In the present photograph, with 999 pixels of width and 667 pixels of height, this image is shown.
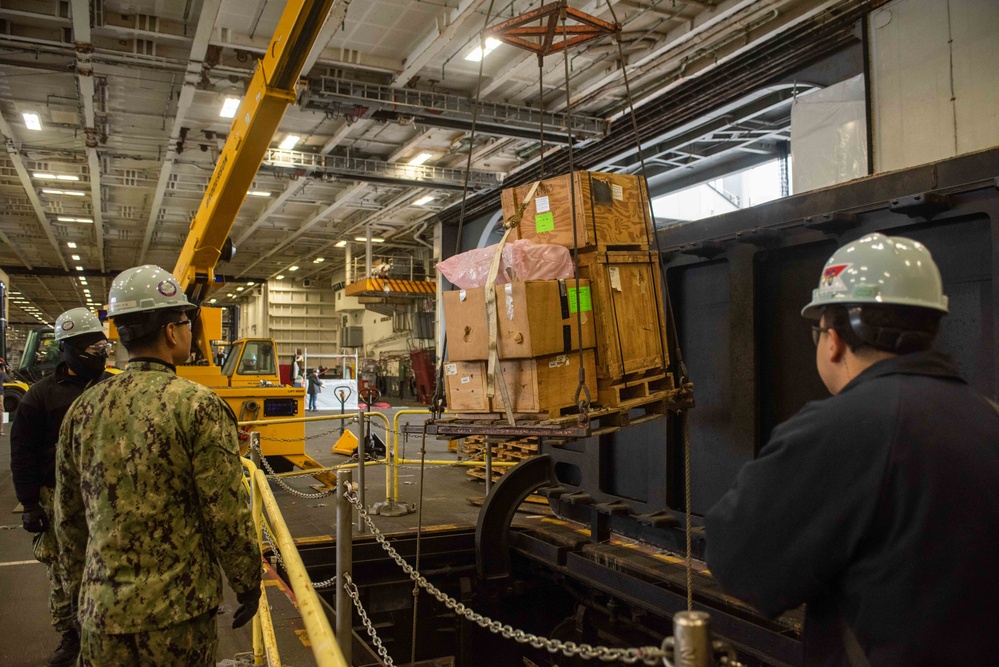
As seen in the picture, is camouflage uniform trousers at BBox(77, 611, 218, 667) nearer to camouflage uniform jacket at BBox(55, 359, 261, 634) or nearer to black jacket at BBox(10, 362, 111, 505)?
camouflage uniform jacket at BBox(55, 359, 261, 634)

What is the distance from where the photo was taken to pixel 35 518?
420 centimetres

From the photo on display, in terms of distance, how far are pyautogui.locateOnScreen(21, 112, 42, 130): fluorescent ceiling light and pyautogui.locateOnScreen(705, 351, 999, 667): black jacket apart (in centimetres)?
1696

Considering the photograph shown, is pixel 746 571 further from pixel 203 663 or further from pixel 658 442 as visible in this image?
pixel 658 442

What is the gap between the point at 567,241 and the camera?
16.8 ft

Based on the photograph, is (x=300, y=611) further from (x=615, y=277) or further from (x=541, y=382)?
(x=615, y=277)

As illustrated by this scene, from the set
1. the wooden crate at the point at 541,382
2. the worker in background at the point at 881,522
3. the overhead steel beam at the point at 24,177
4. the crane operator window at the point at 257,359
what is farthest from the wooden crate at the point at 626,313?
the overhead steel beam at the point at 24,177

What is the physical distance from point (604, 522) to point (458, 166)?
13.4 meters

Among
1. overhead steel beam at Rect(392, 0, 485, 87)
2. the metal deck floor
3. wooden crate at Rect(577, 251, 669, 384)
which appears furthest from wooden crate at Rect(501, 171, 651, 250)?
overhead steel beam at Rect(392, 0, 485, 87)

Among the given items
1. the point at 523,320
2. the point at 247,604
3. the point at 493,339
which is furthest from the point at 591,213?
the point at 247,604

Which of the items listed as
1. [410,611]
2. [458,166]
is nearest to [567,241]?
[410,611]

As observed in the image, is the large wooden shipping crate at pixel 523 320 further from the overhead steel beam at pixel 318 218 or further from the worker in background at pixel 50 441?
the overhead steel beam at pixel 318 218

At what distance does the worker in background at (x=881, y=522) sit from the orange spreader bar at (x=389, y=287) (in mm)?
25386

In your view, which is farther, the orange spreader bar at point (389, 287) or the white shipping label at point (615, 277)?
the orange spreader bar at point (389, 287)

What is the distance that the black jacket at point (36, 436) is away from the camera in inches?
167
